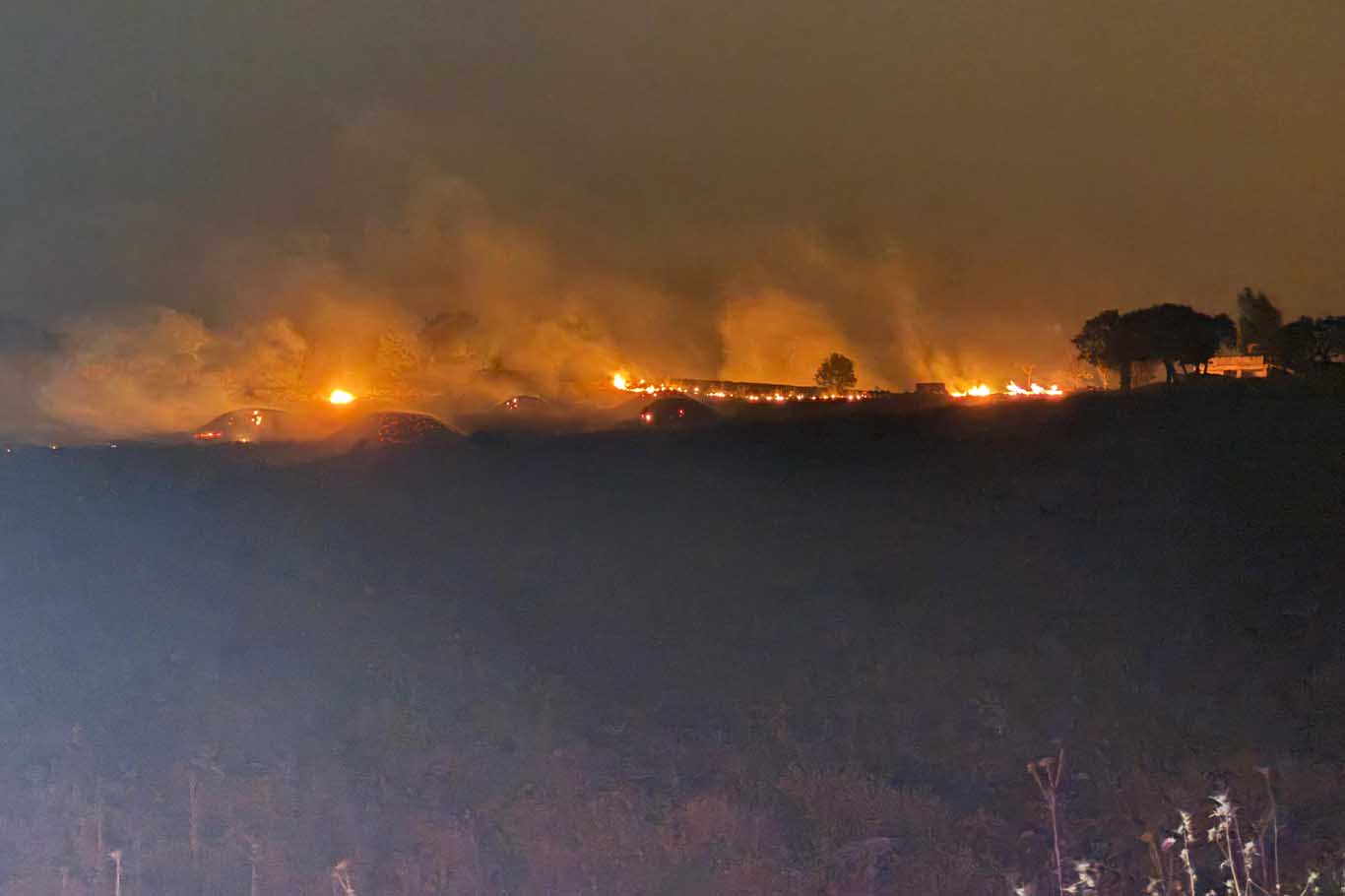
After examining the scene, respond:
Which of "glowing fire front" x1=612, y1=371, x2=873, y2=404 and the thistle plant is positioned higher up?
"glowing fire front" x1=612, y1=371, x2=873, y2=404

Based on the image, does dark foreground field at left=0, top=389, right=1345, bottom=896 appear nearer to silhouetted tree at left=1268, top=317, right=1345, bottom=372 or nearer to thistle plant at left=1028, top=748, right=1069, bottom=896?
thistle plant at left=1028, top=748, right=1069, bottom=896

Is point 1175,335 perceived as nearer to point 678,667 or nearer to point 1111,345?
point 1111,345

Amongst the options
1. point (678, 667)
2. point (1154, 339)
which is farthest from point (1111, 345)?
point (678, 667)

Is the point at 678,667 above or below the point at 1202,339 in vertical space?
below

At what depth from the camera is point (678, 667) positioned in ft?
44.0

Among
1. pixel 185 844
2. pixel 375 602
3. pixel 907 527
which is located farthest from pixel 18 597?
pixel 907 527

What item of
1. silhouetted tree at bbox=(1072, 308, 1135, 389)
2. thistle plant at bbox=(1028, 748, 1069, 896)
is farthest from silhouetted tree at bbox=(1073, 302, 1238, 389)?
thistle plant at bbox=(1028, 748, 1069, 896)

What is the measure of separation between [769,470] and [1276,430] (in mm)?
7364

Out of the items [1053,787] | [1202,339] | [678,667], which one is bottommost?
[1053,787]

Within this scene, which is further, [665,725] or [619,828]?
[665,725]

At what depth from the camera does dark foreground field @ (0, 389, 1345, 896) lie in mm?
10578

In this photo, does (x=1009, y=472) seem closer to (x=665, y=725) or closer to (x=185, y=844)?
(x=665, y=725)

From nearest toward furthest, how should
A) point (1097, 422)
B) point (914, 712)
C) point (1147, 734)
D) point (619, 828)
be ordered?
point (619, 828), point (1147, 734), point (914, 712), point (1097, 422)

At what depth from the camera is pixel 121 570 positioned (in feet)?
56.1
